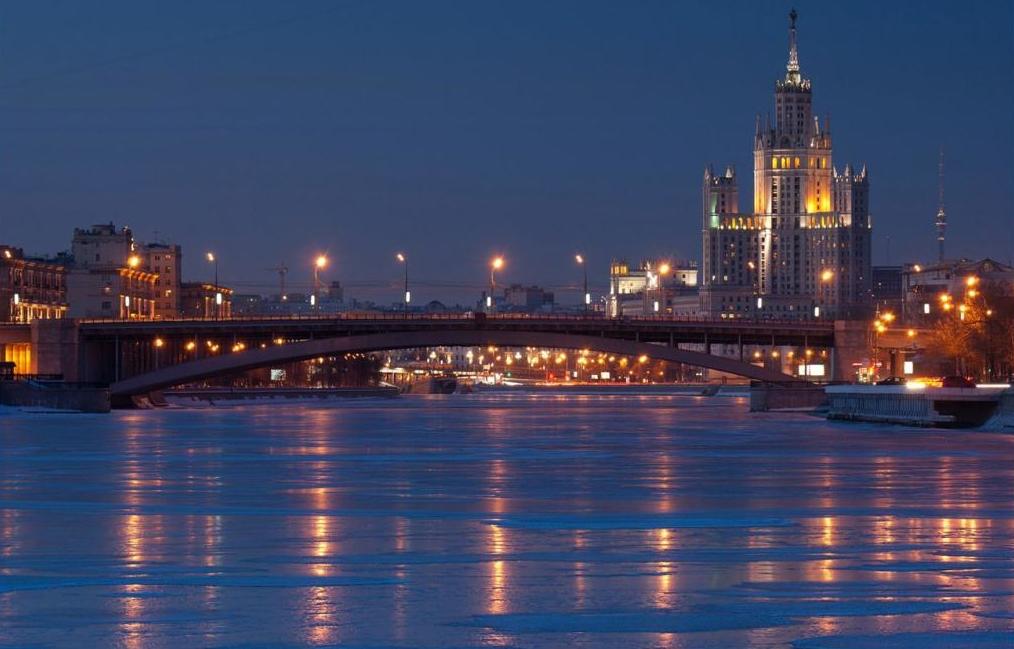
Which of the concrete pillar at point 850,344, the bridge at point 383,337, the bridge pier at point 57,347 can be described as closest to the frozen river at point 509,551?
the bridge at point 383,337

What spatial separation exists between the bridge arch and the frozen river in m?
74.9

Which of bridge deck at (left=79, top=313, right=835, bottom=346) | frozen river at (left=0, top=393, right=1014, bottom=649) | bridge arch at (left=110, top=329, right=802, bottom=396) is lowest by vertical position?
frozen river at (left=0, top=393, right=1014, bottom=649)

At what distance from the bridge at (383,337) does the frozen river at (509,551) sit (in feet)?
249


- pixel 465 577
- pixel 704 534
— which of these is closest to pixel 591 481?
pixel 704 534

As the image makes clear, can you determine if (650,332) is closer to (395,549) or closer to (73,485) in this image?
(73,485)

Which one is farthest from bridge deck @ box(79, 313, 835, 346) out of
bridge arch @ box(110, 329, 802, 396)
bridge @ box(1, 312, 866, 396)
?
bridge arch @ box(110, 329, 802, 396)

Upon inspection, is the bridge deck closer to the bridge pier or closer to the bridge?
the bridge

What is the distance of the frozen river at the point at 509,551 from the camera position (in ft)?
66.2

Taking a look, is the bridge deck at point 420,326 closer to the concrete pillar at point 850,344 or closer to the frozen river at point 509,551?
the concrete pillar at point 850,344

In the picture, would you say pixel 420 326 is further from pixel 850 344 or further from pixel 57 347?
pixel 850 344

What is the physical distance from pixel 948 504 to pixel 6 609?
19.0 meters

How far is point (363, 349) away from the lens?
133 meters

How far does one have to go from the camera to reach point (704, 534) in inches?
1159

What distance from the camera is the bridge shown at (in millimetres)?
130625
